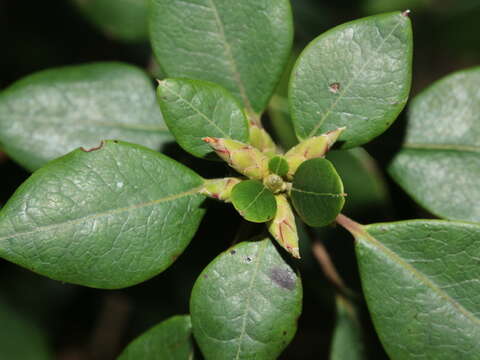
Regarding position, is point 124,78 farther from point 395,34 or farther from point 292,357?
point 292,357

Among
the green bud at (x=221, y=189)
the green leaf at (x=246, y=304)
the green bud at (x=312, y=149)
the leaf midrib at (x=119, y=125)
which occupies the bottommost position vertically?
the green leaf at (x=246, y=304)

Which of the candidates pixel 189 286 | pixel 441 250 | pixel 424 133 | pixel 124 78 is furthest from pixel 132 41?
pixel 441 250

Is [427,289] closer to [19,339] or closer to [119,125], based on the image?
[119,125]

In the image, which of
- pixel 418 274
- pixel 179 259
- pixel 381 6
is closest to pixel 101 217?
pixel 418 274

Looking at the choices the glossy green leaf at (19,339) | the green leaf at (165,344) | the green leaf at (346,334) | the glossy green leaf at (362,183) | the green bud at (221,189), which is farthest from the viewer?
the glossy green leaf at (19,339)

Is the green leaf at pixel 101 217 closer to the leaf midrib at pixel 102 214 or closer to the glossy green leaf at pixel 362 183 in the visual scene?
the leaf midrib at pixel 102 214

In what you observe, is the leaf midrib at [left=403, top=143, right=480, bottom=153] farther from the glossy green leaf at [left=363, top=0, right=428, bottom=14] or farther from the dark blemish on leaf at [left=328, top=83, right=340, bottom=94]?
the glossy green leaf at [left=363, top=0, right=428, bottom=14]

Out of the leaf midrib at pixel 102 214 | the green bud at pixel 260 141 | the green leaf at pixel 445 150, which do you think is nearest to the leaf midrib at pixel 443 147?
the green leaf at pixel 445 150
